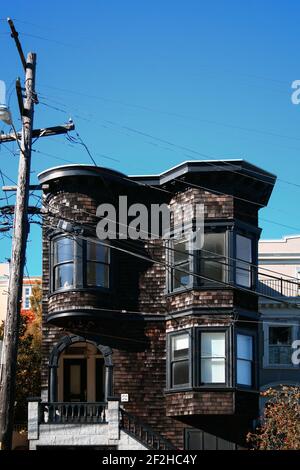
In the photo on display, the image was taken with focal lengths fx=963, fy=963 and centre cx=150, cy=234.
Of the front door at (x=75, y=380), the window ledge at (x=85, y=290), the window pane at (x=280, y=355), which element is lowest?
the front door at (x=75, y=380)

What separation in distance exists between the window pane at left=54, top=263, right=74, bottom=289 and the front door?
15.2 ft

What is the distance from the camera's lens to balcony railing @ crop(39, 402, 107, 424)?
1227 inches

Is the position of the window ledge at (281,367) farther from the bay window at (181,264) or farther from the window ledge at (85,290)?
the window ledge at (85,290)

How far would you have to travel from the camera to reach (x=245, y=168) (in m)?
32.6

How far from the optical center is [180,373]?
106ft

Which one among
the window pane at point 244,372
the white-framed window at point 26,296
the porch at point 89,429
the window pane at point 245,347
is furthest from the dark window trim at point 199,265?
the white-framed window at point 26,296

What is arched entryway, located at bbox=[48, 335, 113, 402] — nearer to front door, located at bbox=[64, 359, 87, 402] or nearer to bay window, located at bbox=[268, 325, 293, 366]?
front door, located at bbox=[64, 359, 87, 402]

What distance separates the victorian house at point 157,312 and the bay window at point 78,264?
34 millimetres

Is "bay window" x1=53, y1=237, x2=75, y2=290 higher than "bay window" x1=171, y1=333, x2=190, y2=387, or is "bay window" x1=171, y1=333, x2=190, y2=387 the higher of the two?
"bay window" x1=53, y1=237, x2=75, y2=290

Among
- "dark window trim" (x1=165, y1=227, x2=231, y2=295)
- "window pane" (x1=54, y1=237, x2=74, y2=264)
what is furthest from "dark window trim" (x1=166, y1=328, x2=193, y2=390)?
"window pane" (x1=54, y1=237, x2=74, y2=264)

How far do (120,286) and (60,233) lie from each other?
2775 millimetres

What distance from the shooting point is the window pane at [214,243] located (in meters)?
32.4

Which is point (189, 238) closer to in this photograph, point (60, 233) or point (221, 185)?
point (221, 185)
